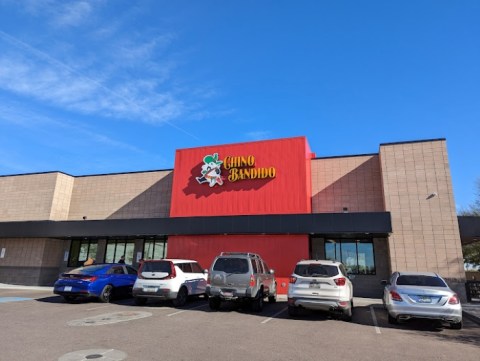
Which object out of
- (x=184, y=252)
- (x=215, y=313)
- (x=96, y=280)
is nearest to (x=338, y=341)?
(x=215, y=313)

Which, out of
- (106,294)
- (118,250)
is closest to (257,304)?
(106,294)

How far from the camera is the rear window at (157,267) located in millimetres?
12789

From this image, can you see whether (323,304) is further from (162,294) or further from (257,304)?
(162,294)

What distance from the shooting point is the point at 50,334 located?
7.79 meters

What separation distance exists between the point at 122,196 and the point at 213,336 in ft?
65.4

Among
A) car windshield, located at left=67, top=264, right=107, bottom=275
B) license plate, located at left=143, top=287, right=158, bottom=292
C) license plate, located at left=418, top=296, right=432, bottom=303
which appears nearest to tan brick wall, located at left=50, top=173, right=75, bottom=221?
car windshield, located at left=67, top=264, right=107, bottom=275

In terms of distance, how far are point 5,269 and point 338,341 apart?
26.4 m

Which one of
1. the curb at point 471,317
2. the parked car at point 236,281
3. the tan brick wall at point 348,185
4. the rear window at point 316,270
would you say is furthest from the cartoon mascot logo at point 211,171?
the curb at point 471,317

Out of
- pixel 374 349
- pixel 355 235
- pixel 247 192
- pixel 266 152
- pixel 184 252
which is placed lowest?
pixel 374 349

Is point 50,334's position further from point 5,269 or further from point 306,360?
point 5,269

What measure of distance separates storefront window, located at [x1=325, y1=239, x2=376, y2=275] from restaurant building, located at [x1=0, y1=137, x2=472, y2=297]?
0.06 metres

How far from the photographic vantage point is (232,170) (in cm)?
2128

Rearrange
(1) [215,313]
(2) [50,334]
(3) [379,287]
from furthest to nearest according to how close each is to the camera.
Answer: (3) [379,287], (1) [215,313], (2) [50,334]

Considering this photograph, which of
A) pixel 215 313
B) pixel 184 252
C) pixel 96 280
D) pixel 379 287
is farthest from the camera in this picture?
pixel 184 252
